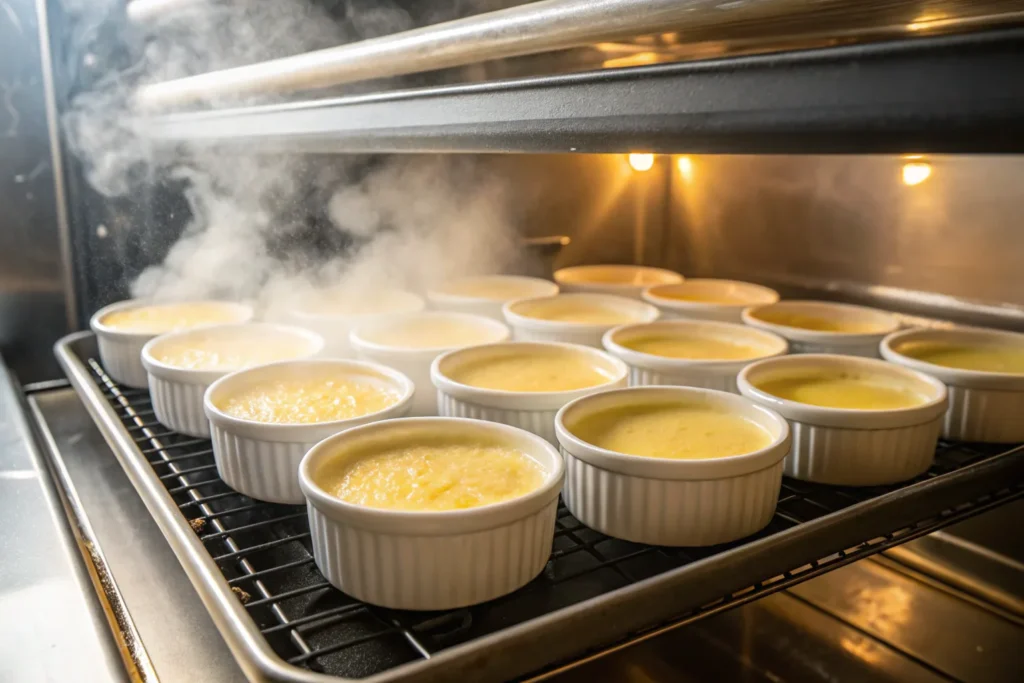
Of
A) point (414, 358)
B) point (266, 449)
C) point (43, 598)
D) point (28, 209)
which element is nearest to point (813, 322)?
point (414, 358)

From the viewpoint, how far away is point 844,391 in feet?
4.15

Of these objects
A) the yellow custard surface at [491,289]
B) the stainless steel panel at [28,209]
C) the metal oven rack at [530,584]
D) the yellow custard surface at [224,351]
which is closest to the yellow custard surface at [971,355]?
the metal oven rack at [530,584]

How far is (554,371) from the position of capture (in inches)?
55.1

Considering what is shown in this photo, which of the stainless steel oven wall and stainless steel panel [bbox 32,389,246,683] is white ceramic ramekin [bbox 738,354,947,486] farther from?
stainless steel panel [bbox 32,389,246,683]

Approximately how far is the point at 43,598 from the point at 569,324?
0.98 m

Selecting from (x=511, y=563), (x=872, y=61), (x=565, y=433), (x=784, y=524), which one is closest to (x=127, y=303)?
(x=565, y=433)

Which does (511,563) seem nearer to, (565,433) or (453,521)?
(453,521)

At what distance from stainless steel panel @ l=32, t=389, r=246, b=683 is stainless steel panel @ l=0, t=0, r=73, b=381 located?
0.79 feet

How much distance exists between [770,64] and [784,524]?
66 centimetres

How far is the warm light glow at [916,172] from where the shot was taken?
149cm

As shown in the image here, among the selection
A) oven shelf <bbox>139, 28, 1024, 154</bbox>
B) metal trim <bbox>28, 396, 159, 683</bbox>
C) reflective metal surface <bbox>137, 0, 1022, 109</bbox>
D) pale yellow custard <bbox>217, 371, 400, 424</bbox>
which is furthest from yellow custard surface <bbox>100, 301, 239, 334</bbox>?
oven shelf <bbox>139, 28, 1024, 154</bbox>

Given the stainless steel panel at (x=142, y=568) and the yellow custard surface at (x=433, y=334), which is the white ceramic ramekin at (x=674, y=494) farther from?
the yellow custard surface at (x=433, y=334)

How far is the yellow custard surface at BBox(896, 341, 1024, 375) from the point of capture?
1.32 m

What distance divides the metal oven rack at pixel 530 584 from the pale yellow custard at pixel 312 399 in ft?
0.33
